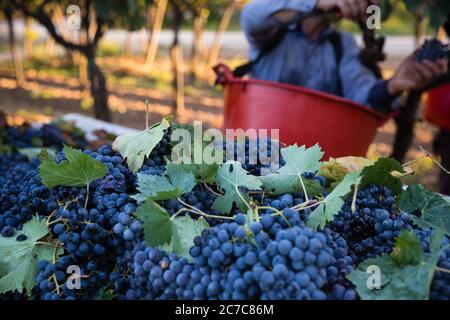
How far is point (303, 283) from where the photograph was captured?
75 cm

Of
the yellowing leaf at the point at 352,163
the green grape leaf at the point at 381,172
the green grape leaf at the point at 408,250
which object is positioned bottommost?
the green grape leaf at the point at 408,250

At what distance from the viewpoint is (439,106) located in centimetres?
252

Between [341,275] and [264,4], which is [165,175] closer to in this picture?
[341,275]

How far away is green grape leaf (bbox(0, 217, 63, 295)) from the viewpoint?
3.15 feet

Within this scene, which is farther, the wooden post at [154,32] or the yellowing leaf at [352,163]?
the wooden post at [154,32]

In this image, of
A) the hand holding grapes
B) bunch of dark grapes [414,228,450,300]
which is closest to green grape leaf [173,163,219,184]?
bunch of dark grapes [414,228,450,300]

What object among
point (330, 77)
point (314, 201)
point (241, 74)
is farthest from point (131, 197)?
point (330, 77)

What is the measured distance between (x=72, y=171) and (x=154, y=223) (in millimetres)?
239

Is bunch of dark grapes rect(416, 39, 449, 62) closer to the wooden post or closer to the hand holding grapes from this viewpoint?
the hand holding grapes

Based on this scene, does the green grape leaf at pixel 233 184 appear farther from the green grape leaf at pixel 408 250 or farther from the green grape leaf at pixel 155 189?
the green grape leaf at pixel 408 250

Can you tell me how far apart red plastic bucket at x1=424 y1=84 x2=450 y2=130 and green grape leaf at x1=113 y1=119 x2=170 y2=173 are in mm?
1833

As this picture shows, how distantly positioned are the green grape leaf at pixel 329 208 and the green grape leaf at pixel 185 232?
0.68 feet

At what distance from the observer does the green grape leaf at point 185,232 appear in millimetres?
854

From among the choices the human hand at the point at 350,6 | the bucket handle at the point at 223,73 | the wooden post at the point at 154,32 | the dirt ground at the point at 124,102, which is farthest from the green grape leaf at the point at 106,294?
the wooden post at the point at 154,32
